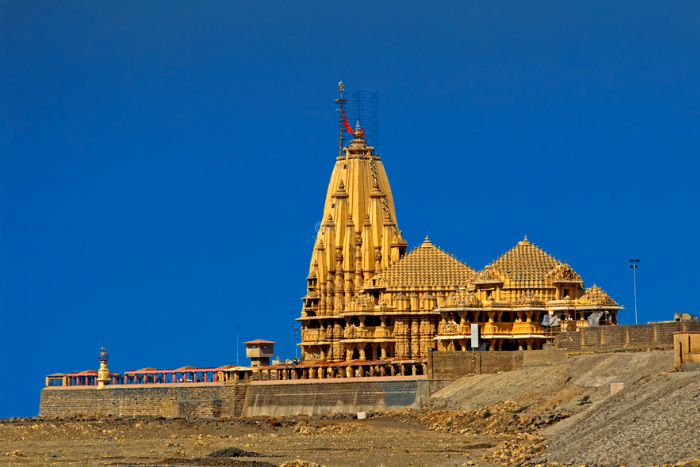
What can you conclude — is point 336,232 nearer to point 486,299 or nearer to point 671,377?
point 486,299

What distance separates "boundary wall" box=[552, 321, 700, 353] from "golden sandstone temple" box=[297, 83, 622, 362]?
9.73 meters

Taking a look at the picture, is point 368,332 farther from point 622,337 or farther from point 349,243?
point 622,337

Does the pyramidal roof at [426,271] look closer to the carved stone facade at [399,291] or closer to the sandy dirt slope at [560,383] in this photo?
the carved stone facade at [399,291]

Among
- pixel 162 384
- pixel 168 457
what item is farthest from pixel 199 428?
pixel 162 384

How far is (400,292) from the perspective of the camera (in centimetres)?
11894

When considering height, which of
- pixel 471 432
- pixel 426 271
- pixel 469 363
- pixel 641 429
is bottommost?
pixel 641 429

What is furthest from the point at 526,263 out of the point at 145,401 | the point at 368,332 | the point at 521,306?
the point at 145,401

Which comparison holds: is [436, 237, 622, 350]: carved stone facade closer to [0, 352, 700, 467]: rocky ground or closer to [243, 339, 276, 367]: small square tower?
[0, 352, 700, 467]: rocky ground

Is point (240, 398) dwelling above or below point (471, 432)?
above

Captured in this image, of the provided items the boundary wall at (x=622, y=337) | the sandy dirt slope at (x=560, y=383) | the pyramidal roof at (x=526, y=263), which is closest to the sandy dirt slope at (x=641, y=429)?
the sandy dirt slope at (x=560, y=383)

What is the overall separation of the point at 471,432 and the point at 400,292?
44535 mm

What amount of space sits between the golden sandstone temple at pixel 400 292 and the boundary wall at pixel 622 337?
973cm

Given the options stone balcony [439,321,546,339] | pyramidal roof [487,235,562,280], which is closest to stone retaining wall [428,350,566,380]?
stone balcony [439,321,546,339]

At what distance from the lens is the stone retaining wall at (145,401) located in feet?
369
